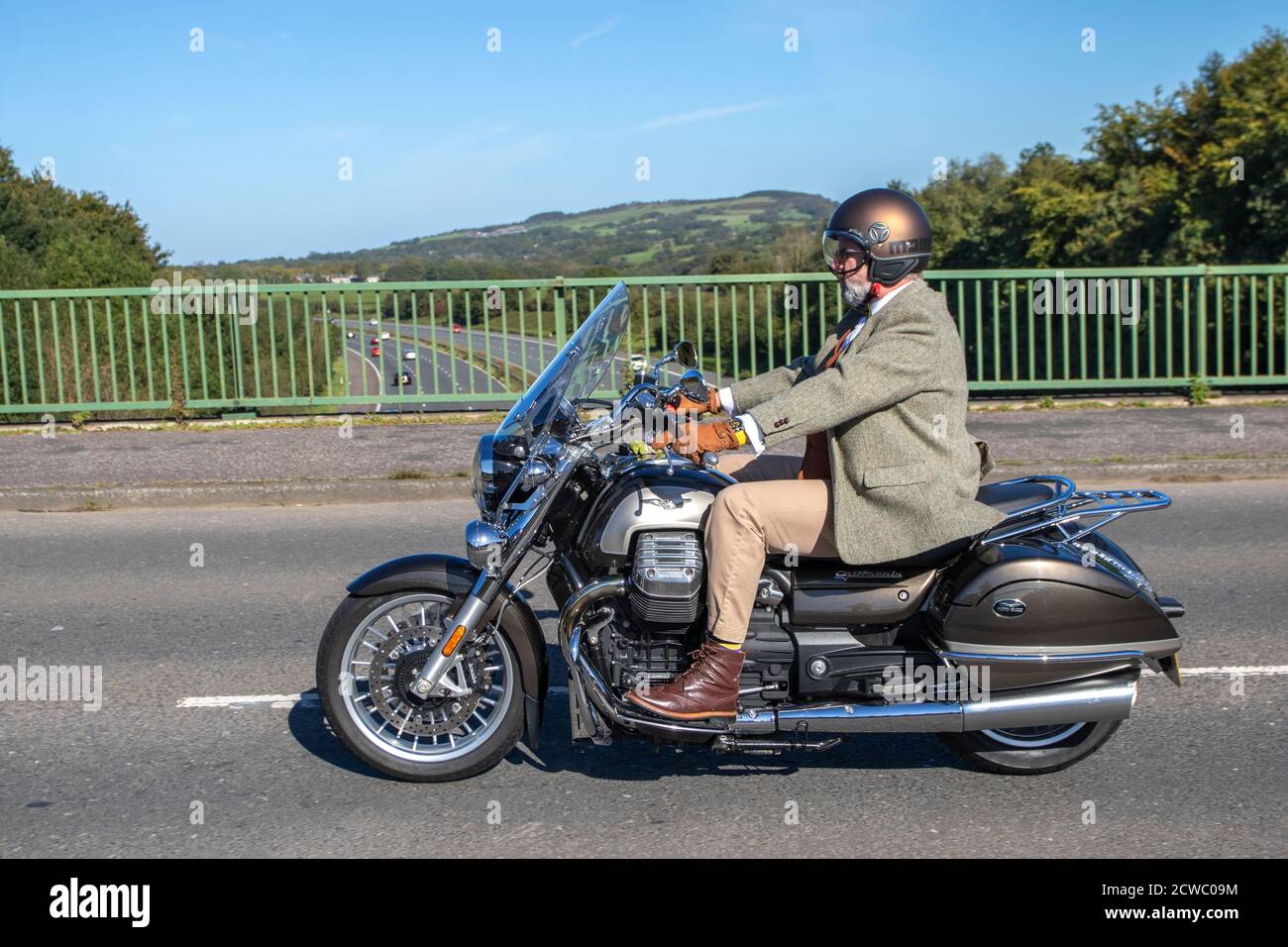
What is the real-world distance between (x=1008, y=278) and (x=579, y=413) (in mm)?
10525

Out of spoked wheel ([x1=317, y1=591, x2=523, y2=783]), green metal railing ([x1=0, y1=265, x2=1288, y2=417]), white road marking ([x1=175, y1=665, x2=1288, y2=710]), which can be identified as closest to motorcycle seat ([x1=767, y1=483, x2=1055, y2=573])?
spoked wheel ([x1=317, y1=591, x2=523, y2=783])

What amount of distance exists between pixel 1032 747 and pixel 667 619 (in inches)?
55.1

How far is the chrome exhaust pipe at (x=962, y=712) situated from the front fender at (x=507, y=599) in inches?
27.1

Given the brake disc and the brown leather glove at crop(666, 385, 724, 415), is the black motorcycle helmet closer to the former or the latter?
the brown leather glove at crop(666, 385, 724, 415)

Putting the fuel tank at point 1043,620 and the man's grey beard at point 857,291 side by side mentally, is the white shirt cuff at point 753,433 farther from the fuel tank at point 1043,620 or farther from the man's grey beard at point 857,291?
the fuel tank at point 1043,620

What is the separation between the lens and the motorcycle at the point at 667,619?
414 cm

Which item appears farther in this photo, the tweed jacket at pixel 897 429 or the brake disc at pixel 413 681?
the brake disc at pixel 413 681

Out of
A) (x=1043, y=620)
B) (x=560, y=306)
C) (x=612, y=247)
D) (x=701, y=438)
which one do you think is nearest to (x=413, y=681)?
(x=701, y=438)

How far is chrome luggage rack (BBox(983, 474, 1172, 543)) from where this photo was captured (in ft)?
13.9

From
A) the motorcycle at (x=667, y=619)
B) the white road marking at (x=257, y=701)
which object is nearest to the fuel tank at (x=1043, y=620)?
the motorcycle at (x=667, y=619)

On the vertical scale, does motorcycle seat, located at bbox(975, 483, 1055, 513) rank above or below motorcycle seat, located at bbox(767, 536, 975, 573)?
above

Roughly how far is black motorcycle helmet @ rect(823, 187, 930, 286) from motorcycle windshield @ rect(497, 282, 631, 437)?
0.73 meters

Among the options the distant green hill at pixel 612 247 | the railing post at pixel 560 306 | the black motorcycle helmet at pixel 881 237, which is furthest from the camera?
the distant green hill at pixel 612 247

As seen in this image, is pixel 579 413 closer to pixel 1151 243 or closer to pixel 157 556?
pixel 157 556
